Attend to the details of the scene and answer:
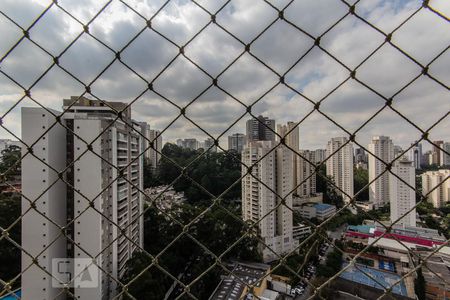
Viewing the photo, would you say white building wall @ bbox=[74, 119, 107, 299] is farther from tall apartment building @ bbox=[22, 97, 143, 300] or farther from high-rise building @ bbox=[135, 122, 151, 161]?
high-rise building @ bbox=[135, 122, 151, 161]

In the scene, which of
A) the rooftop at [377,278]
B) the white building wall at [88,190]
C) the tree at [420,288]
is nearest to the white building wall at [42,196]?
the white building wall at [88,190]

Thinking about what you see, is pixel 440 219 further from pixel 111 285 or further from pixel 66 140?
pixel 66 140

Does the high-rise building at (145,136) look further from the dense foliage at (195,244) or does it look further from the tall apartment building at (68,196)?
the dense foliage at (195,244)

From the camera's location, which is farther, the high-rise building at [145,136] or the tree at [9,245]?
the tree at [9,245]

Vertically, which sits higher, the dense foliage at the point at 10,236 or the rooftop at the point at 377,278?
the dense foliage at the point at 10,236

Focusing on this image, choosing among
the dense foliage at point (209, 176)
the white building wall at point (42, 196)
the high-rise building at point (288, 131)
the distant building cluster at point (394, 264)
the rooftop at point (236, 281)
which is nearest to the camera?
the high-rise building at point (288, 131)

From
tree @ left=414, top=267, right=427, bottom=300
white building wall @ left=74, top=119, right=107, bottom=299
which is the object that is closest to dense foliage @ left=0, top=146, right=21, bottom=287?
white building wall @ left=74, top=119, right=107, bottom=299
